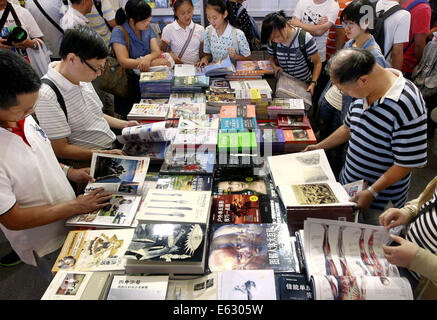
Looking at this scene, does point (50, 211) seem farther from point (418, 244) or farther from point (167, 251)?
point (418, 244)

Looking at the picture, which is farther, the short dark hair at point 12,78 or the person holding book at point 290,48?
the person holding book at point 290,48

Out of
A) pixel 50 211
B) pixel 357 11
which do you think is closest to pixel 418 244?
pixel 50 211

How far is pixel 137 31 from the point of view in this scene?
9.89 ft

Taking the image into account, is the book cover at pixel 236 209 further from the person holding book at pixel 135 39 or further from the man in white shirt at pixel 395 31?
the man in white shirt at pixel 395 31

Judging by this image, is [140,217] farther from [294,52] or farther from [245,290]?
[294,52]

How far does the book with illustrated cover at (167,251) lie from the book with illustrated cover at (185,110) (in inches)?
46.7

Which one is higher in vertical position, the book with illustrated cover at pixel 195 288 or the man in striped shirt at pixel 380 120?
the man in striped shirt at pixel 380 120

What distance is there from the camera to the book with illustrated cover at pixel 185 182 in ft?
5.69

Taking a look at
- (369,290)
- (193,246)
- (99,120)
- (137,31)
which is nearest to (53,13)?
(137,31)

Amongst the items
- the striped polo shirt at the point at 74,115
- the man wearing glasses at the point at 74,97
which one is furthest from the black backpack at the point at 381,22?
the striped polo shirt at the point at 74,115

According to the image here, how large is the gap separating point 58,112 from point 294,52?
2121mm

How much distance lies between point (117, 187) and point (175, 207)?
452 mm

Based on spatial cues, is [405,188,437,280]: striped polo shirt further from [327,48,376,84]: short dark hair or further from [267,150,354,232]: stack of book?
[327,48,376,84]: short dark hair

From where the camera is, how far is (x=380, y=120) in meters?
1.57
